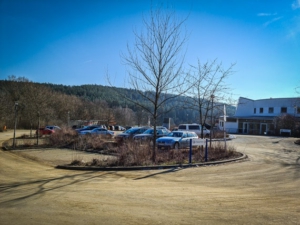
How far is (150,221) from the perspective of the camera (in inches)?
192

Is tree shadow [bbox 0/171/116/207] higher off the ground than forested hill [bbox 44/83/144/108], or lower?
lower

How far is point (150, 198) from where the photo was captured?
258 inches

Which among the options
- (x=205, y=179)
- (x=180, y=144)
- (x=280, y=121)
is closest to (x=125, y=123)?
(x=280, y=121)

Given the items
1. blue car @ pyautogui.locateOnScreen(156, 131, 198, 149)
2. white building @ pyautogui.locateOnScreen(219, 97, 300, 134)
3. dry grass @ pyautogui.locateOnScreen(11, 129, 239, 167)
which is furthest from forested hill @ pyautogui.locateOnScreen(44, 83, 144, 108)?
dry grass @ pyautogui.locateOnScreen(11, 129, 239, 167)

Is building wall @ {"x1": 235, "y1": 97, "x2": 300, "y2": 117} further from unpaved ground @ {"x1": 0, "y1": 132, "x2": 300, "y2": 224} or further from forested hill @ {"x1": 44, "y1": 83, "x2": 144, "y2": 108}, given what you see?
forested hill @ {"x1": 44, "y1": 83, "x2": 144, "y2": 108}

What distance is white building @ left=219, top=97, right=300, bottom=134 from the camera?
5250 cm

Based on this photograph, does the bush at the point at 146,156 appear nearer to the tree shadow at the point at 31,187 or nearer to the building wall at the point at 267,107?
the tree shadow at the point at 31,187

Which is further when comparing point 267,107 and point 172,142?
point 267,107

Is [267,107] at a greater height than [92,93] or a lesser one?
lesser

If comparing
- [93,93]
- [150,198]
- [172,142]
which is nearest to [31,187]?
[150,198]

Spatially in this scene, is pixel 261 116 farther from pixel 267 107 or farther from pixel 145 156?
pixel 145 156

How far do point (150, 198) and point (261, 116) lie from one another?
58.0m

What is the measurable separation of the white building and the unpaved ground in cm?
4270

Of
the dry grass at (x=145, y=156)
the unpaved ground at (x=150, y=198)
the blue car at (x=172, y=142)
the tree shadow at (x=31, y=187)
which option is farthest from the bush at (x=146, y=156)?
the blue car at (x=172, y=142)
